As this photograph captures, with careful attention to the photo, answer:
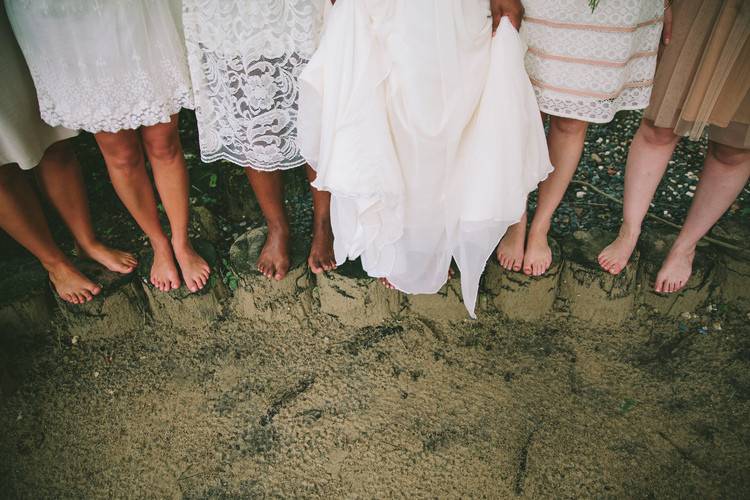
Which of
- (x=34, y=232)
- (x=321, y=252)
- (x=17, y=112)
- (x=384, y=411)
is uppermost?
(x=17, y=112)

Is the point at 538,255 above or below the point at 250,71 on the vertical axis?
below

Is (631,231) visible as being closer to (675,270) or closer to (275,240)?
(675,270)

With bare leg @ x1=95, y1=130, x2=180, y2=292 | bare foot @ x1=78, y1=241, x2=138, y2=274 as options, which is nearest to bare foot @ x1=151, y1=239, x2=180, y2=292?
bare leg @ x1=95, y1=130, x2=180, y2=292

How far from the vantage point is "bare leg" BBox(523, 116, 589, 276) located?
2154 millimetres

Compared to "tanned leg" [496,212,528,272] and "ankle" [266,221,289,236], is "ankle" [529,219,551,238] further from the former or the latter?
"ankle" [266,221,289,236]

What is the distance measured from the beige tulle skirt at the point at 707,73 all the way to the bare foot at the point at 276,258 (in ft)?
5.32

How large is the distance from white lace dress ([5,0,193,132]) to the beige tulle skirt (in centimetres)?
181

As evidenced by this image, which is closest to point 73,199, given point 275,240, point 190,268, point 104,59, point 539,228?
point 190,268

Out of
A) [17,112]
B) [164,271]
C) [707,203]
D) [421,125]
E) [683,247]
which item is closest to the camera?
[421,125]

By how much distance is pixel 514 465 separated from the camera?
6.79 ft

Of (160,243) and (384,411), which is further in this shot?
(160,243)

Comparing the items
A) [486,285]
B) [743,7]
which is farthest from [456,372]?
[743,7]

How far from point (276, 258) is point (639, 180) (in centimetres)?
162

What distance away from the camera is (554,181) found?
7.45 feet
